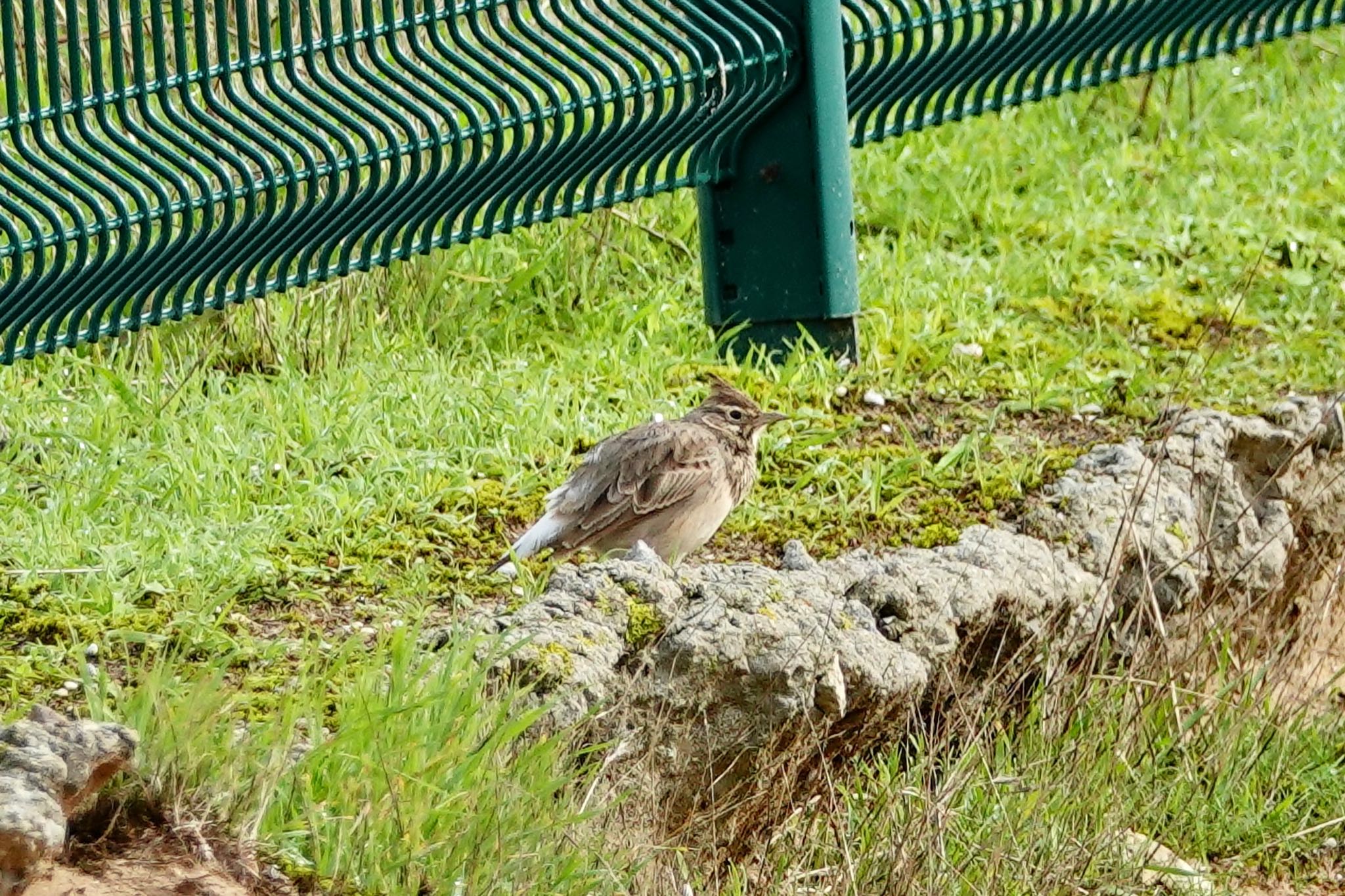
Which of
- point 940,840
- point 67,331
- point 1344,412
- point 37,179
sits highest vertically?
point 37,179

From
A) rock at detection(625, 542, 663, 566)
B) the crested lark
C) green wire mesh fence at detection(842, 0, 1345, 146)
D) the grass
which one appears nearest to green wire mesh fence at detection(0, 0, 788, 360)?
the grass

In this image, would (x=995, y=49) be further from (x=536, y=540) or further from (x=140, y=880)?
(x=140, y=880)

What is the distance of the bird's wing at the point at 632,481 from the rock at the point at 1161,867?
58.3 inches

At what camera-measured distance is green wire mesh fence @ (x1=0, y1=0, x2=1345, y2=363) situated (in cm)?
612

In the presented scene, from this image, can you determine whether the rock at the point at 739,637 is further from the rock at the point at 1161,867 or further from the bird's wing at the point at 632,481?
the rock at the point at 1161,867

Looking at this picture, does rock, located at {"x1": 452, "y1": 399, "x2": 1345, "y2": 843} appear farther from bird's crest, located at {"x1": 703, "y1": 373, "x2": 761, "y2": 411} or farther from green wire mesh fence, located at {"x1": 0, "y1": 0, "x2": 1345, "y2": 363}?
green wire mesh fence, located at {"x1": 0, "y1": 0, "x2": 1345, "y2": 363}

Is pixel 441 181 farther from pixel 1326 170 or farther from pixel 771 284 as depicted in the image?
pixel 1326 170

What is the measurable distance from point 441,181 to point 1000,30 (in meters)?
2.29

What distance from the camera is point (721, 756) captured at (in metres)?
Result: 5.11

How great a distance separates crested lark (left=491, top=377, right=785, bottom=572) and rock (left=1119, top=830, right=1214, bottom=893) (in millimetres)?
1395

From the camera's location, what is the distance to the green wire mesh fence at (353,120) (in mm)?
6117

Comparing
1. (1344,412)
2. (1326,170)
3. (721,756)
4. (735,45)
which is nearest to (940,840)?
(721,756)

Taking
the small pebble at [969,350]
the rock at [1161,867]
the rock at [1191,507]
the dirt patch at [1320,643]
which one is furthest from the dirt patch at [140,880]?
the small pebble at [969,350]

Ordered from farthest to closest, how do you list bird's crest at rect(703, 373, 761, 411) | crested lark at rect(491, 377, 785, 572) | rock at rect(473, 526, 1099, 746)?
bird's crest at rect(703, 373, 761, 411) < crested lark at rect(491, 377, 785, 572) < rock at rect(473, 526, 1099, 746)
